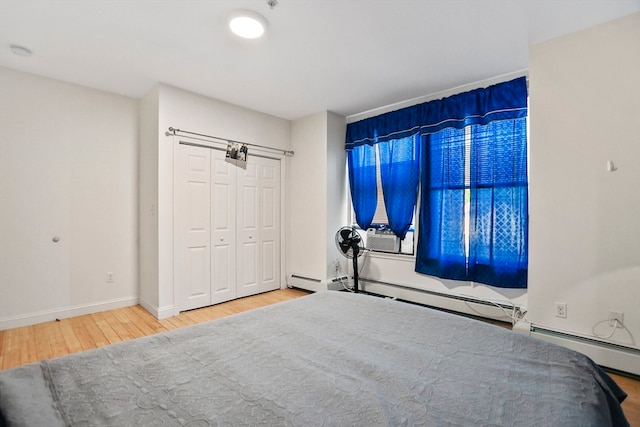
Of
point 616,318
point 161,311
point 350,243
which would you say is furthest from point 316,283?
point 616,318

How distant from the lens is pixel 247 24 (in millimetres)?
2197

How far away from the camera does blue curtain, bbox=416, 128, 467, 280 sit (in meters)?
3.30

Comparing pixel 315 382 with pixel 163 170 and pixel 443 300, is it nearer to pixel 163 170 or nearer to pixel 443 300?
pixel 443 300

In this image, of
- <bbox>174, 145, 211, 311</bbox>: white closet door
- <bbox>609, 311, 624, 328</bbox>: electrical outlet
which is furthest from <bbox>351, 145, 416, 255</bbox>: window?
<bbox>174, 145, 211, 311</bbox>: white closet door

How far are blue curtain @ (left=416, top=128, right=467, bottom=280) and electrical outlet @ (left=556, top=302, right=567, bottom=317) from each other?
0.94 meters

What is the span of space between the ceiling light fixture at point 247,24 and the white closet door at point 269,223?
6.77 ft

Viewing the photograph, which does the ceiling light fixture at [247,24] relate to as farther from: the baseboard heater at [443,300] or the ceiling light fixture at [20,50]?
the baseboard heater at [443,300]

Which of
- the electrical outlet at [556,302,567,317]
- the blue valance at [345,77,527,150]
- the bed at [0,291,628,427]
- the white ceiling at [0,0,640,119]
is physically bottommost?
the electrical outlet at [556,302,567,317]

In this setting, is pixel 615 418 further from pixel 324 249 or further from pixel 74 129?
pixel 74 129

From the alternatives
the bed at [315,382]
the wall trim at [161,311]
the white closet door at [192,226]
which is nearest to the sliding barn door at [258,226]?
the white closet door at [192,226]

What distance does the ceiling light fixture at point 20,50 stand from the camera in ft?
8.34

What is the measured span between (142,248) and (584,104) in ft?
14.8

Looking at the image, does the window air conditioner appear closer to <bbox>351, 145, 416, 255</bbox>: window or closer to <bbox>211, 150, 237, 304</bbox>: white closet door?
<bbox>351, 145, 416, 255</bbox>: window

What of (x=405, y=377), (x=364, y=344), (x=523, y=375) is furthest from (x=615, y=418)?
(x=364, y=344)
